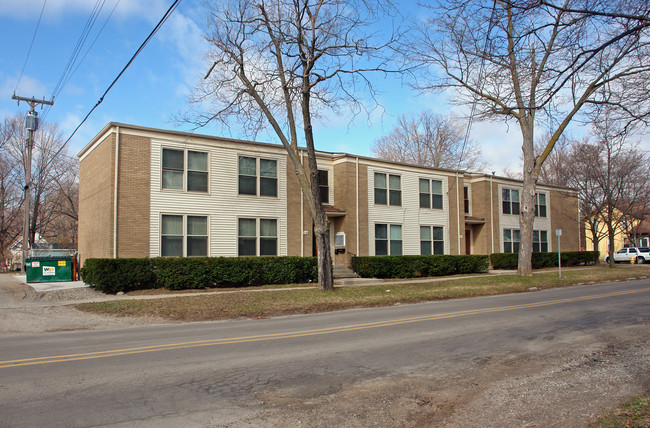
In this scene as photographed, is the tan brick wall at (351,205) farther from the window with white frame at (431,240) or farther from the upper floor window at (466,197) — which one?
the upper floor window at (466,197)

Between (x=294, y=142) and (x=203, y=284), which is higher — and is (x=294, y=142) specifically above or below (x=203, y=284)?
above

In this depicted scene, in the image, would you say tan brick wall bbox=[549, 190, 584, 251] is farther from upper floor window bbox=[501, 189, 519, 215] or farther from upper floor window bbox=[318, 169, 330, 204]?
upper floor window bbox=[318, 169, 330, 204]

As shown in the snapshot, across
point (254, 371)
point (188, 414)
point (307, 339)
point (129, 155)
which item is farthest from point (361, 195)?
point (188, 414)

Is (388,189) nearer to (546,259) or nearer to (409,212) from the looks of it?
(409,212)

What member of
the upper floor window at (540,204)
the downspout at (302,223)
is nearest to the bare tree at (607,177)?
the upper floor window at (540,204)

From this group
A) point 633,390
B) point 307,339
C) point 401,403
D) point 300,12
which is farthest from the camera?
point 300,12

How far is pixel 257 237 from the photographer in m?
21.2

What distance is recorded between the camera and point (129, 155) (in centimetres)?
1828

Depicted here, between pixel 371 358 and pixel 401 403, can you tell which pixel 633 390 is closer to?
pixel 401 403

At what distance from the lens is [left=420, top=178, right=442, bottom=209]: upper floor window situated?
1076 inches

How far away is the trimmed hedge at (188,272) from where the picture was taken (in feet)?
54.7

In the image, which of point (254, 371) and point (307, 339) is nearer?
point (254, 371)

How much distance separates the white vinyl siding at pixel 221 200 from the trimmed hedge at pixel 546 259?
15065mm

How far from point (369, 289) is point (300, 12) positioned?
33.6 ft
